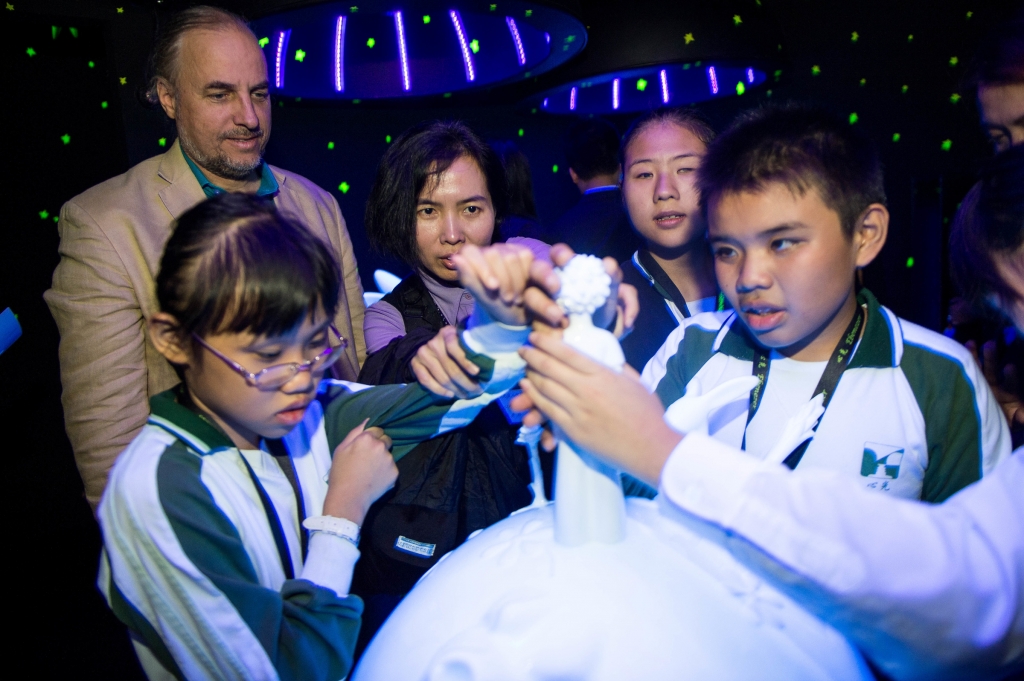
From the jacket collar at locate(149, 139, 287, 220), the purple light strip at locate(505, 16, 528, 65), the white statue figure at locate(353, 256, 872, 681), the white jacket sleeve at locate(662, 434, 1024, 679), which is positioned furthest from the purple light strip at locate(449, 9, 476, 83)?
the white jacket sleeve at locate(662, 434, 1024, 679)

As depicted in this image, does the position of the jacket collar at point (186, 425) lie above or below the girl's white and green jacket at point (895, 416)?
above

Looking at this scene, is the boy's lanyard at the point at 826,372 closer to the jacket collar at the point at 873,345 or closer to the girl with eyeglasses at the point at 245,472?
the jacket collar at the point at 873,345

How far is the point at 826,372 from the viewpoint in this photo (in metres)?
1.30

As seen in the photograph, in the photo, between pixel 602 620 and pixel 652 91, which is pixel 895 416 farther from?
pixel 652 91

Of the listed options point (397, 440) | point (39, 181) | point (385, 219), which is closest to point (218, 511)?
point (397, 440)

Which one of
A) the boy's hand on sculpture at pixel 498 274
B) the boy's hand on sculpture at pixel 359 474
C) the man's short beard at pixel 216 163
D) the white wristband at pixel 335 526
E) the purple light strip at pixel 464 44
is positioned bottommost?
the white wristband at pixel 335 526

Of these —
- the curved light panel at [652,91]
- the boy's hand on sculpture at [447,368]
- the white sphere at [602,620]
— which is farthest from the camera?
the curved light panel at [652,91]

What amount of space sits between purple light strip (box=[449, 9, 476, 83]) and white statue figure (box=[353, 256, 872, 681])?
108 centimetres

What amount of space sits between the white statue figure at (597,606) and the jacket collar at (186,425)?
45cm

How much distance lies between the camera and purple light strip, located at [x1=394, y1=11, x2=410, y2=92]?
1.67 metres

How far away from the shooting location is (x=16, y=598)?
2932 millimetres

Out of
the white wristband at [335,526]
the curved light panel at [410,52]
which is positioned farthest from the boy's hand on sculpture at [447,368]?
the curved light panel at [410,52]

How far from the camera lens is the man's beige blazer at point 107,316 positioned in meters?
1.76

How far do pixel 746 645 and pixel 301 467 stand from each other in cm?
86
